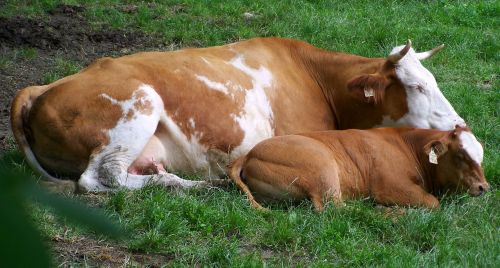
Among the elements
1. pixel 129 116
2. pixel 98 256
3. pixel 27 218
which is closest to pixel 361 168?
pixel 129 116

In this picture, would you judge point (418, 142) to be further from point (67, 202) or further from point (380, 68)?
point (67, 202)

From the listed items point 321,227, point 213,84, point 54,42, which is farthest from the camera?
point 54,42

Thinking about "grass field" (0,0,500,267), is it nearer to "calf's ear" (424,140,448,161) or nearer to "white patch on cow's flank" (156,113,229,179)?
"calf's ear" (424,140,448,161)

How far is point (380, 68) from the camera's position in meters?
6.79

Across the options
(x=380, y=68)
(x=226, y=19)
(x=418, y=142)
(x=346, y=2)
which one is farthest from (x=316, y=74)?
(x=346, y=2)

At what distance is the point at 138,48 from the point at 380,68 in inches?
146

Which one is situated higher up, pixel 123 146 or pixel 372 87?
pixel 372 87

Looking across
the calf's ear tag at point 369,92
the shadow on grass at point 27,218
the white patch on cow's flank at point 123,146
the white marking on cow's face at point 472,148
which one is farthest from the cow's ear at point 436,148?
the shadow on grass at point 27,218

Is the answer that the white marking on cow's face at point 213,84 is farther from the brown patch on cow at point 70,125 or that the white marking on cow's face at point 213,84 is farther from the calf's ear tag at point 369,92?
the calf's ear tag at point 369,92

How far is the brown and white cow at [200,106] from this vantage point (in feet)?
18.0

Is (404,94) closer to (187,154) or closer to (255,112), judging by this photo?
(255,112)

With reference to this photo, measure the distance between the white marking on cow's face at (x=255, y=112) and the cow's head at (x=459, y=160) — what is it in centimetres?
138

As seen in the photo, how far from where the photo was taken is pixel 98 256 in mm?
4039

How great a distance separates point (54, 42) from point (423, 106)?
4837 millimetres
